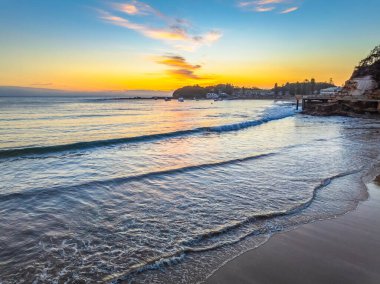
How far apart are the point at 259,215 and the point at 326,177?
4570mm

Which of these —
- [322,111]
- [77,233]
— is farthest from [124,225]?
[322,111]

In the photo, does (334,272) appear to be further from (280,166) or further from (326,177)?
(280,166)

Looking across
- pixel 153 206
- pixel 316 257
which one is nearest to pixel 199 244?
pixel 316 257

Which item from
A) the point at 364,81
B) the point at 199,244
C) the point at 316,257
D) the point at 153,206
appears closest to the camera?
the point at 316,257

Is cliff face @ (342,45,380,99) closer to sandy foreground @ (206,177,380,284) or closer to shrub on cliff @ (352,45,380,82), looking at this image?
shrub on cliff @ (352,45,380,82)

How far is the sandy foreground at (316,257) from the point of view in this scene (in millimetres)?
4012

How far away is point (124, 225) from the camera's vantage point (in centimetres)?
591

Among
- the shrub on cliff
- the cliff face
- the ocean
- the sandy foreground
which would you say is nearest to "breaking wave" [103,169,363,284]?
the ocean

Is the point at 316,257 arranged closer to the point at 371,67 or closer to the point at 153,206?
the point at 153,206

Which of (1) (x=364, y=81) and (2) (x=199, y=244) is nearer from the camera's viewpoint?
(2) (x=199, y=244)

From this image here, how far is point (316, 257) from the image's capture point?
4590 mm

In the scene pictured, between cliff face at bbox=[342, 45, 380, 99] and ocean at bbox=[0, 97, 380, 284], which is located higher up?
cliff face at bbox=[342, 45, 380, 99]

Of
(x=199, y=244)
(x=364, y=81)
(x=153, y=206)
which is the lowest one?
(x=153, y=206)

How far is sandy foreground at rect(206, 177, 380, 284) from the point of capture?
401 centimetres
